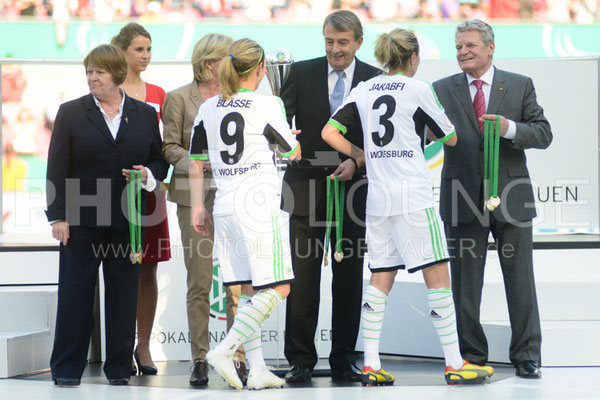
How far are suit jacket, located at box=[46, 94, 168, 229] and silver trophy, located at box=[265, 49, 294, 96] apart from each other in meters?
0.77

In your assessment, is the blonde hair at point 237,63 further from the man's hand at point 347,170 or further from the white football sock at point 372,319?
the white football sock at point 372,319

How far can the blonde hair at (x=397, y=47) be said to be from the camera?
138 inches

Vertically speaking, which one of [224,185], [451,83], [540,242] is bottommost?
[540,242]

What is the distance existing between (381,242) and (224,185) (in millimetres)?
774

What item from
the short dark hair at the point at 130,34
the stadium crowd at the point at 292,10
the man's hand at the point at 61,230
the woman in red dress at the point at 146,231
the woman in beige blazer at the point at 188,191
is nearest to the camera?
the man's hand at the point at 61,230

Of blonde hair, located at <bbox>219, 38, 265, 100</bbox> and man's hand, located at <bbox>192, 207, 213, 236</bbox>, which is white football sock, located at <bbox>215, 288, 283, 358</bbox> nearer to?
man's hand, located at <bbox>192, 207, 213, 236</bbox>

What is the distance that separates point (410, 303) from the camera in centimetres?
457

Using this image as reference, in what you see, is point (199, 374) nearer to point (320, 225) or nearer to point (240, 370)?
point (240, 370)

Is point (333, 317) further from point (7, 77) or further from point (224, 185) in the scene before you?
point (7, 77)

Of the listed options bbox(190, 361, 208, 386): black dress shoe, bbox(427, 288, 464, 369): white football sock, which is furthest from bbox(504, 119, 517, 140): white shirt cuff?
bbox(190, 361, 208, 386): black dress shoe

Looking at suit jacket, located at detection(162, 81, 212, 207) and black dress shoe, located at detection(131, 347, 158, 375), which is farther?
black dress shoe, located at detection(131, 347, 158, 375)

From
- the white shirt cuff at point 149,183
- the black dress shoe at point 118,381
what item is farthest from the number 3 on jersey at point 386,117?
the black dress shoe at point 118,381

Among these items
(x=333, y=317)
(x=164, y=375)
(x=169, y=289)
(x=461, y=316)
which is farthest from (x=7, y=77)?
(x=461, y=316)

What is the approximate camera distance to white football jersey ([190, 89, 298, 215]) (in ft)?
11.4
